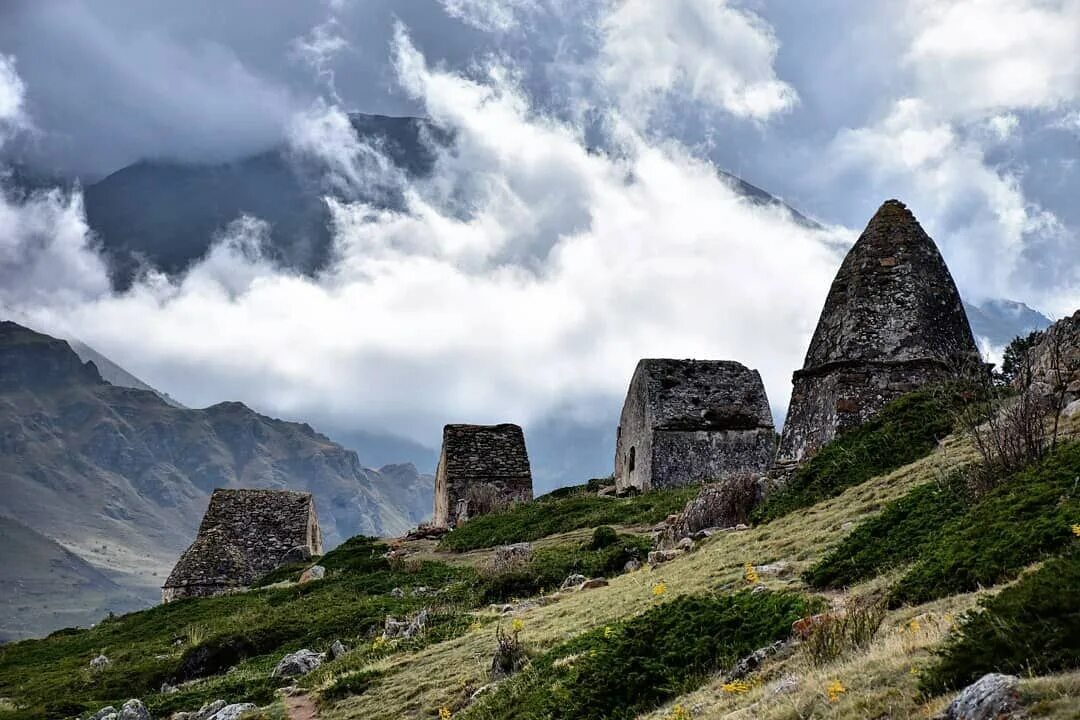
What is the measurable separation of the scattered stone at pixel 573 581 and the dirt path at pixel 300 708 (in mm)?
4887

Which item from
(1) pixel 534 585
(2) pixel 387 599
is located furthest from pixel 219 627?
(1) pixel 534 585

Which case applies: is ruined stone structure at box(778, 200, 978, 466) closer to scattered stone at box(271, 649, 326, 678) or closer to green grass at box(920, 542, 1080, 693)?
scattered stone at box(271, 649, 326, 678)

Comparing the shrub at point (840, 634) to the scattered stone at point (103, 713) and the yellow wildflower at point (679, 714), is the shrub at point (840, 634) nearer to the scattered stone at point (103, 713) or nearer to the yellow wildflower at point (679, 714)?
the yellow wildflower at point (679, 714)

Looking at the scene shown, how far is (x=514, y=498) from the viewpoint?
38.8 m

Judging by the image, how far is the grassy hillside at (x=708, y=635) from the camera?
17.9 ft

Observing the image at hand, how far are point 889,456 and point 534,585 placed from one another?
23.2 ft

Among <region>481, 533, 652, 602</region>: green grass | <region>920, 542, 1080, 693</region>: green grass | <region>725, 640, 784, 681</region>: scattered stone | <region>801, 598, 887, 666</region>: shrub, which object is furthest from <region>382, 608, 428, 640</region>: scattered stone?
<region>920, 542, 1080, 693</region>: green grass

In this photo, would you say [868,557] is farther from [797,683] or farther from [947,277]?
[947,277]

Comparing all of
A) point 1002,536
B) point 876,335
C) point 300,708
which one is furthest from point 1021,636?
point 876,335

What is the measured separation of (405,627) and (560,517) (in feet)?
38.3

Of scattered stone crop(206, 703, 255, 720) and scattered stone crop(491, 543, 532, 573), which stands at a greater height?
scattered stone crop(491, 543, 532, 573)

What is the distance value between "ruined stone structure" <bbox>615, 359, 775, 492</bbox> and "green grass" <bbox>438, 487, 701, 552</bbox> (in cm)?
197

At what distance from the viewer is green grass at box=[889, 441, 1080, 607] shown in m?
7.05

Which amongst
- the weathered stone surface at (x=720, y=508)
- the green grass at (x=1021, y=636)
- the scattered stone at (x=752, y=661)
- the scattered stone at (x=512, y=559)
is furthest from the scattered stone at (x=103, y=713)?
the green grass at (x=1021, y=636)
